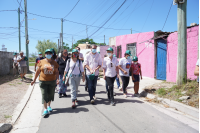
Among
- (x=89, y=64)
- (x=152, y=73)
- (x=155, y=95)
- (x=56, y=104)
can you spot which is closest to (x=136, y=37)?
(x=152, y=73)

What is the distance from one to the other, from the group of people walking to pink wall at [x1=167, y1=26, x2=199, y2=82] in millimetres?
3512

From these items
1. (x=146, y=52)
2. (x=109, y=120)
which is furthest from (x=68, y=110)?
(x=146, y=52)

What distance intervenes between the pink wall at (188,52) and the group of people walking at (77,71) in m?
3.51

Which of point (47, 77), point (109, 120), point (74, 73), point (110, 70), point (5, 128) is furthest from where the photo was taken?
point (110, 70)

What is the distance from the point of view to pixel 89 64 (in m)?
5.58

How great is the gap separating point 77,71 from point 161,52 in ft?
24.0

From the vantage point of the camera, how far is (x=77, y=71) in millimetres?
5047

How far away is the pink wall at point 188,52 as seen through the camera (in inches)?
318

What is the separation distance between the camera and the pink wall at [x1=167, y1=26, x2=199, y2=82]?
26.5ft

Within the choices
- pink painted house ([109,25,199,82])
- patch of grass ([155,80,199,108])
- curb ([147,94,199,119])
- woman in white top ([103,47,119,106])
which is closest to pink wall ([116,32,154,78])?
pink painted house ([109,25,199,82])

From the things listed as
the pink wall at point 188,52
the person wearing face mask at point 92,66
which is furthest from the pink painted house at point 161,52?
the person wearing face mask at point 92,66

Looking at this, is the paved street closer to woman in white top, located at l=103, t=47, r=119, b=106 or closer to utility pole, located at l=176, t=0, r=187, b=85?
woman in white top, located at l=103, t=47, r=119, b=106

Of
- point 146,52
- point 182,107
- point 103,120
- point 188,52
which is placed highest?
point 146,52

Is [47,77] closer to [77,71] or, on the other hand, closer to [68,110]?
[77,71]
